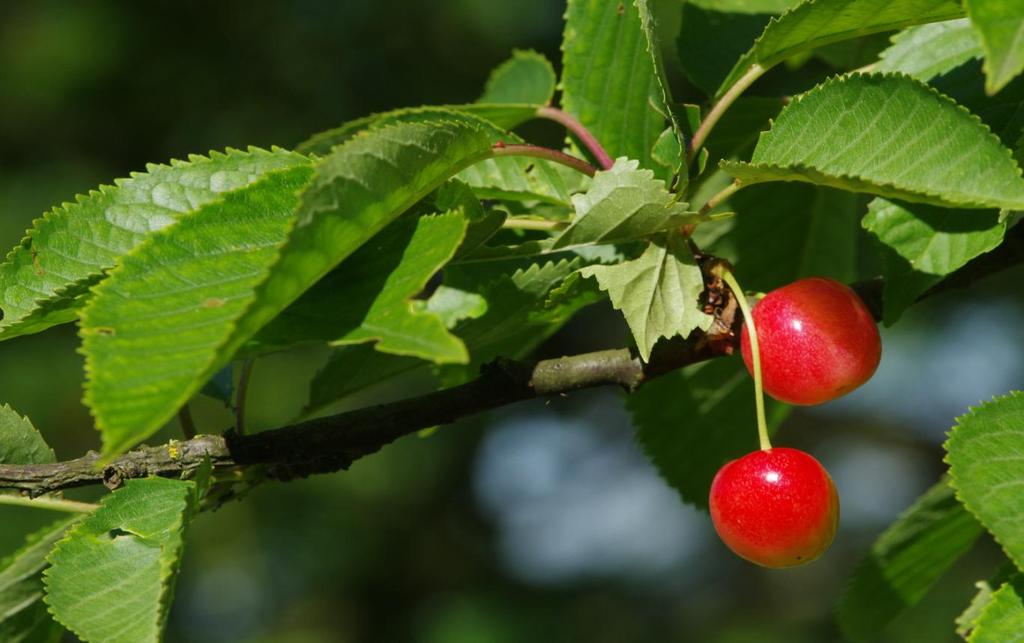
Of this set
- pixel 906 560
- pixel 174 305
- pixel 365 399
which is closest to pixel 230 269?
pixel 174 305

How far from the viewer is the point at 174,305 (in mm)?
856

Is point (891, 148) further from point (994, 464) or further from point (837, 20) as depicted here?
point (994, 464)

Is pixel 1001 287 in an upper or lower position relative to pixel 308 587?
upper

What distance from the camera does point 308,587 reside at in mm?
5582

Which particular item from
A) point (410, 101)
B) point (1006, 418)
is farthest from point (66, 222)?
point (410, 101)

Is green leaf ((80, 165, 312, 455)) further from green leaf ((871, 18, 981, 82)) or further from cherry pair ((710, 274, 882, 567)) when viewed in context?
green leaf ((871, 18, 981, 82))

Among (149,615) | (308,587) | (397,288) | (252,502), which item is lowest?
(308,587)

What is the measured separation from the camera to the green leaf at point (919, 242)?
1.04m

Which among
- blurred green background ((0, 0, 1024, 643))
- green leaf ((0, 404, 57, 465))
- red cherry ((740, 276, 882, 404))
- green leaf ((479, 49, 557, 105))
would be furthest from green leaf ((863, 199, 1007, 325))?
blurred green background ((0, 0, 1024, 643))

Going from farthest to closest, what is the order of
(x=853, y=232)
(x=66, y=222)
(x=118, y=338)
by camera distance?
(x=853, y=232) → (x=66, y=222) → (x=118, y=338)

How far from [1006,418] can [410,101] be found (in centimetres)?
436

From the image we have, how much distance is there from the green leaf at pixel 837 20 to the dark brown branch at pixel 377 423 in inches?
10.2

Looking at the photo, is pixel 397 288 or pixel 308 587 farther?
pixel 308 587

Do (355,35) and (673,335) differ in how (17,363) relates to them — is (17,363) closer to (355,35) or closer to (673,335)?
(355,35)
